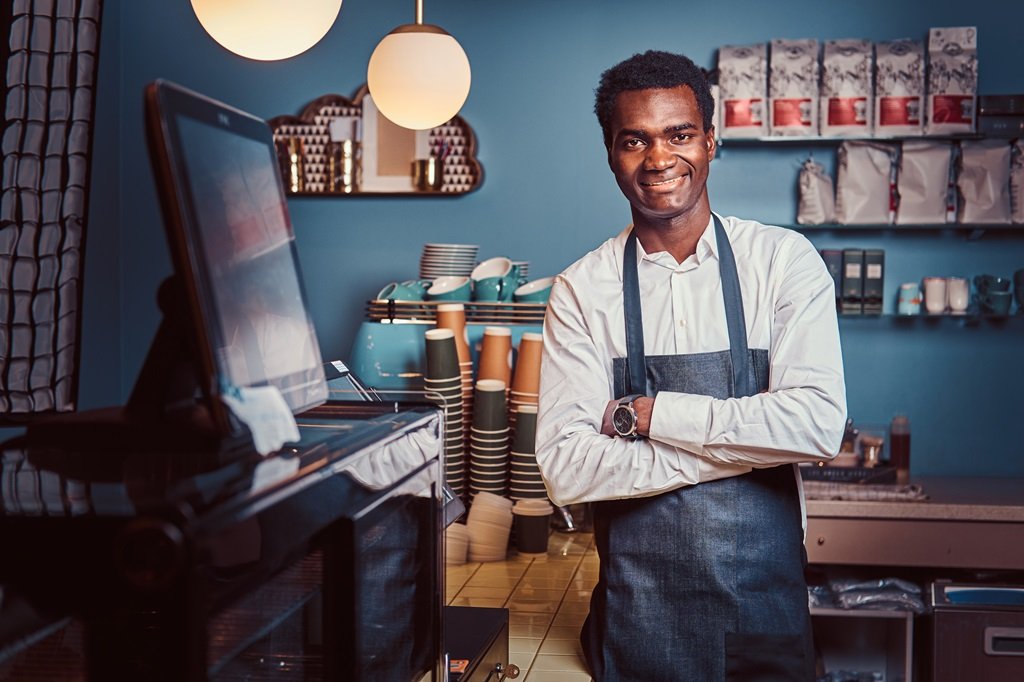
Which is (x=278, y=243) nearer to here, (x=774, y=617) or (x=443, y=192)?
(x=774, y=617)

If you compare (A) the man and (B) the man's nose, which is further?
(B) the man's nose

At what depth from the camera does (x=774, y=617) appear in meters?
1.82

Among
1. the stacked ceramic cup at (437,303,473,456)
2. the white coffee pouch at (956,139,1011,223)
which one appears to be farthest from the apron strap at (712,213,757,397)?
the white coffee pouch at (956,139,1011,223)

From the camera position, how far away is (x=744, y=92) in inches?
160

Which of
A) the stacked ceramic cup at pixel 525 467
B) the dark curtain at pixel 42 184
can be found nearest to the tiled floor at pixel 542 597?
the stacked ceramic cup at pixel 525 467

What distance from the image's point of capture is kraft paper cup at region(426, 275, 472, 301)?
3.72 m

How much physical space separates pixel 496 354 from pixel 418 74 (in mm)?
855

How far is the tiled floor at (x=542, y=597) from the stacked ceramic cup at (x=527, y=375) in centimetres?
51

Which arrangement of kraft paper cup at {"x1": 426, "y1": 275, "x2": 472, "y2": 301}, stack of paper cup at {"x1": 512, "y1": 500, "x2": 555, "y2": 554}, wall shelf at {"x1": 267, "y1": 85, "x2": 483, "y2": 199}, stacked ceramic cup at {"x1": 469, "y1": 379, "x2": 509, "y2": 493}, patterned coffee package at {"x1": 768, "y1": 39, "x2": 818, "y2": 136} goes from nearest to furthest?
stack of paper cup at {"x1": 512, "y1": 500, "x2": 555, "y2": 554} → stacked ceramic cup at {"x1": 469, "y1": 379, "x2": 509, "y2": 493} → kraft paper cup at {"x1": 426, "y1": 275, "x2": 472, "y2": 301} → patterned coffee package at {"x1": 768, "y1": 39, "x2": 818, "y2": 136} → wall shelf at {"x1": 267, "y1": 85, "x2": 483, "y2": 199}

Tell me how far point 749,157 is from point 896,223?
620mm

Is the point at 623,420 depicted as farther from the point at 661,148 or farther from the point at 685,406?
the point at 661,148

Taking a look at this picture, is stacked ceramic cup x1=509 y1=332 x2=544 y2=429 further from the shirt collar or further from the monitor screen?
the monitor screen

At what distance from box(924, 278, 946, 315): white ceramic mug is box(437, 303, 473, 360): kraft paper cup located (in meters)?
1.82

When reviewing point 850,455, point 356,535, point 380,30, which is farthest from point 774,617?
point 380,30
